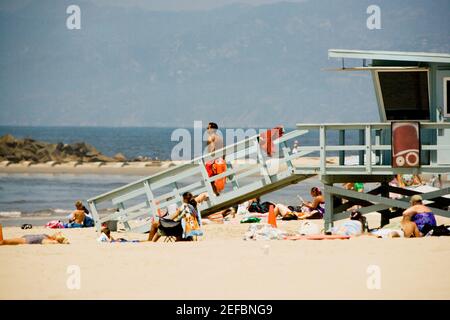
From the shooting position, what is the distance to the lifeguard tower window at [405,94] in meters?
20.5

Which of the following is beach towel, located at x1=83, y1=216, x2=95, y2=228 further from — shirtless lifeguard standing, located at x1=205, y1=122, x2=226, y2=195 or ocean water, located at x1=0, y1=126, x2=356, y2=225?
ocean water, located at x1=0, y1=126, x2=356, y2=225

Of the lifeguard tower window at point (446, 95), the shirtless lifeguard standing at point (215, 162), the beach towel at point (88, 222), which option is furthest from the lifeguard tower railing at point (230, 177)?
the beach towel at point (88, 222)

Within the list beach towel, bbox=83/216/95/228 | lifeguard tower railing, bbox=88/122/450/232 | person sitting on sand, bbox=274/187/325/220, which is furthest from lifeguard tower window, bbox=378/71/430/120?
beach towel, bbox=83/216/95/228

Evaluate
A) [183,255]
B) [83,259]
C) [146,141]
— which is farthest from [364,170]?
[146,141]

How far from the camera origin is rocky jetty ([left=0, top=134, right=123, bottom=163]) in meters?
74.2

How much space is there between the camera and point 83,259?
16438 mm

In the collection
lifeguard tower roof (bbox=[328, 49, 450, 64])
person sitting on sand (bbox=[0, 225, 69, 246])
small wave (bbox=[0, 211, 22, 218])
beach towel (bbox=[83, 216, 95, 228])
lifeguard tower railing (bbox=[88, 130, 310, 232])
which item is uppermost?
lifeguard tower roof (bbox=[328, 49, 450, 64])

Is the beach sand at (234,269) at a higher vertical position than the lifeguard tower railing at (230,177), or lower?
lower

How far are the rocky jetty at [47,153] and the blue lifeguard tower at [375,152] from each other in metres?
52.9

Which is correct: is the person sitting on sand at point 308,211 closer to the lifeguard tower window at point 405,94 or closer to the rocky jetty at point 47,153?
the lifeguard tower window at point 405,94

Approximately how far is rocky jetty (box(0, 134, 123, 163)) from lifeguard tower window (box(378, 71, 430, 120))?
5321 centimetres

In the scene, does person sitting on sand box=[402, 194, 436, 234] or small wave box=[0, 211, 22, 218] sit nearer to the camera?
person sitting on sand box=[402, 194, 436, 234]

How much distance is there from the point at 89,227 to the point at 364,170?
7.25m

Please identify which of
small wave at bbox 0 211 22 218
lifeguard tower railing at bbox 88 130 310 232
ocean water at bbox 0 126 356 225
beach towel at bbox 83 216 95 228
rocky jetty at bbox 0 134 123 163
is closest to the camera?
lifeguard tower railing at bbox 88 130 310 232
